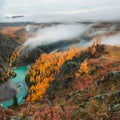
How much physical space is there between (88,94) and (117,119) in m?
46.6

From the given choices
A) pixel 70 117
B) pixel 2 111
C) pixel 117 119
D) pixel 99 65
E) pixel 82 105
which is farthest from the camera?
pixel 99 65

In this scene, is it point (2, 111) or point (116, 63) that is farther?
point (116, 63)

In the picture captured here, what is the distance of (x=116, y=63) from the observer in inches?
6914

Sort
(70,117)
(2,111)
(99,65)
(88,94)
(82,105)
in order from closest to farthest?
(70,117) < (2,111) < (82,105) < (88,94) < (99,65)

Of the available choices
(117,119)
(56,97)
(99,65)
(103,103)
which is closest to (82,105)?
(103,103)

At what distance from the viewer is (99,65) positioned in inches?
7436

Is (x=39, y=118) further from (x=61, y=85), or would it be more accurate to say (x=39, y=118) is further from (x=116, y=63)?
(x=61, y=85)

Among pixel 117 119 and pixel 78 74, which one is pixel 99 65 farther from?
pixel 117 119

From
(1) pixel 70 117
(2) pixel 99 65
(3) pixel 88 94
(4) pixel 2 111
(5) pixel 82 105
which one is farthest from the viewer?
(2) pixel 99 65

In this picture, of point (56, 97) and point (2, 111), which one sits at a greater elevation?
point (2, 111)

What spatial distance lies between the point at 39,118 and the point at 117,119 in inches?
866

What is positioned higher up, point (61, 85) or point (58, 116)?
point (58, 116)

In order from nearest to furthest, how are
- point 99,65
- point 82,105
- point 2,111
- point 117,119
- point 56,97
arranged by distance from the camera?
point 117,119 < point 2,111 < point 82,105 < point 56,97 < point 99,65

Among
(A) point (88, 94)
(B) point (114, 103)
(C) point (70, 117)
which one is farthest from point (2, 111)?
(A) point (88, 94)
